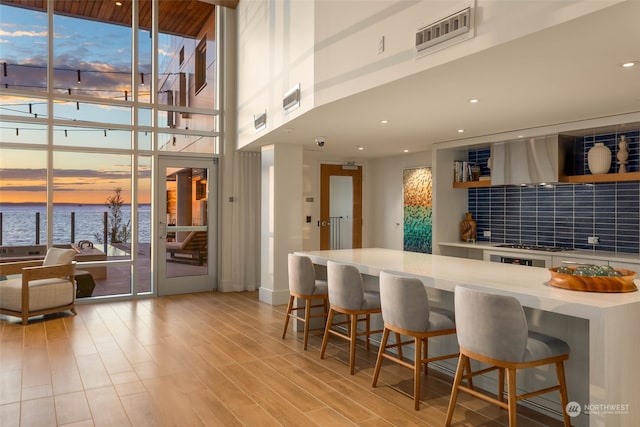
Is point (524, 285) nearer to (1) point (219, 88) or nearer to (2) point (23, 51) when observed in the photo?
(1) point (219, 88)

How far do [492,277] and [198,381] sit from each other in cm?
242

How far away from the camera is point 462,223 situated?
693 cm

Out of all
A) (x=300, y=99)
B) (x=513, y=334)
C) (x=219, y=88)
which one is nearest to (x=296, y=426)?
(x=513, y=334)

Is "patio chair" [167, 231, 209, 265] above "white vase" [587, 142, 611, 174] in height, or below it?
below

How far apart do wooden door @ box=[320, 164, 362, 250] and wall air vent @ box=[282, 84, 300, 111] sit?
12.1ft

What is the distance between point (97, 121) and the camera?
22.5 ft

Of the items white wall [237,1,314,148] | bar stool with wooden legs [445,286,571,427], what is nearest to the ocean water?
white wall [237,1,314,148]

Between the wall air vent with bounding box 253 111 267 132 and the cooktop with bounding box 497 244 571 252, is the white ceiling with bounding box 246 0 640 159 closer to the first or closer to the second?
the wall air vent with bounding box 253 111 267 132

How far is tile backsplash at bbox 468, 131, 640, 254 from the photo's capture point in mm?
5055

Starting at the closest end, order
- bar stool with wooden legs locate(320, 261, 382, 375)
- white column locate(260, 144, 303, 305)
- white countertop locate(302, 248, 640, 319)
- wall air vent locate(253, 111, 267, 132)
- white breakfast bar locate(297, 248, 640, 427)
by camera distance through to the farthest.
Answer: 1. white breakfast bar locate(297, 248, 640, 427)
2. white countertop locate(302, 248, 640, 319)
3. bar stool with wooden legs locate(320, 261, 382, 375)
4. wall air vent locate(253, 111, 267, 132)
5. white column locate(260, 144, 303, 305)

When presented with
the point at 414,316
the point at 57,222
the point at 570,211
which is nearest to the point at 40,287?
the point at 57,222

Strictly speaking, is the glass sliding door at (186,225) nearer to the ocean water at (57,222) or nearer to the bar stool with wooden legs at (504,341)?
the ocean water at (57,222)

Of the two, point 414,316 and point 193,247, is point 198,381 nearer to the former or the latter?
point 414,316

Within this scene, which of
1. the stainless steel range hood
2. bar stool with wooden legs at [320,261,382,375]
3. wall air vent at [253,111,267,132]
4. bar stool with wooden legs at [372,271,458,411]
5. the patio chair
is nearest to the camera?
bar stool with wooden legs at [372,271,458,411]
